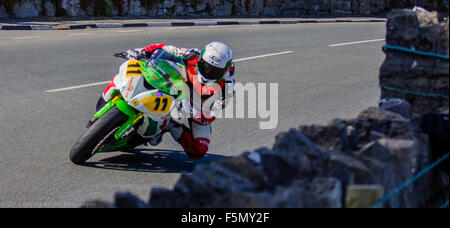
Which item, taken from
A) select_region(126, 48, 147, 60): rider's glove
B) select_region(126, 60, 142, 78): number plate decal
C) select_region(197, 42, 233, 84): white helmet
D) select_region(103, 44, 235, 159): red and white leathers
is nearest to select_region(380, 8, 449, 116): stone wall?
select_region(197, 42, 233, 84): white helmet

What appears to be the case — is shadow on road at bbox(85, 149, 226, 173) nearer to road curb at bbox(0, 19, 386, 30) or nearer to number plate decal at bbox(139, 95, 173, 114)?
number plate decal at bbox(139, 95, 173, 114)

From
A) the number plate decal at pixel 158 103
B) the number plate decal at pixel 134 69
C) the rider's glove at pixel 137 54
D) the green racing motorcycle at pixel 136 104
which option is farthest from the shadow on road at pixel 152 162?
the rider's glove at pixel 137 54

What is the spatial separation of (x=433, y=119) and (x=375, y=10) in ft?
90.6

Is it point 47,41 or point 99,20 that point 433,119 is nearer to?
A: point 47,41

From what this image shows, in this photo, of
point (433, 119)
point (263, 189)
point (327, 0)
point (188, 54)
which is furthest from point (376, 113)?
point (327, 0)

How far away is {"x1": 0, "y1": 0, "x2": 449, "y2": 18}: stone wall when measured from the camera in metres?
20.5

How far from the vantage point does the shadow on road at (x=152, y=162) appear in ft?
21.3

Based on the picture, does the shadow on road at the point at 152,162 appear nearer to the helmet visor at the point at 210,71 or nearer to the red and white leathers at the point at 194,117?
the red and white leathers at the point at 194,117

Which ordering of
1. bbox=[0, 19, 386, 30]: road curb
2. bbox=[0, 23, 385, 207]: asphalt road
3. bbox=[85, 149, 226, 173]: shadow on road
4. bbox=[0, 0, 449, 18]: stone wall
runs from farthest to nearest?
bbox=[0, 0, 449, 18]: stone wall, bbox=[0, 19, 386, 30]: road curb, bbox=[85, 149, 226, 173]: shadow on road, bbox=[0, 23, 385, 207]: asphalt road

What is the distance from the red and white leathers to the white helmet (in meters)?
0.10

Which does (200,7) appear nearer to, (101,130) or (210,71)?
(210,71)

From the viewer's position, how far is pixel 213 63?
611cm
